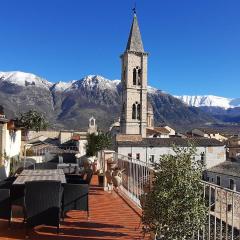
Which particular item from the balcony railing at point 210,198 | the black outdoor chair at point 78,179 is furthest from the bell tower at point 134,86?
the black outdoor chair at point 78,179

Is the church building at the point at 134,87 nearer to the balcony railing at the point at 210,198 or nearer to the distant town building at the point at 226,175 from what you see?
the distant town building at the point at 226,175

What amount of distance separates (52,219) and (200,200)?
2.34 meters

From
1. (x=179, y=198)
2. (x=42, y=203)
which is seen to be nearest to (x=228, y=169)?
(x=42, y=203)

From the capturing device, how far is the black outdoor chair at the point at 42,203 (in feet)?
18.7

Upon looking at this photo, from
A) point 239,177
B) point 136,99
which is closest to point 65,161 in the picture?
point 239,177

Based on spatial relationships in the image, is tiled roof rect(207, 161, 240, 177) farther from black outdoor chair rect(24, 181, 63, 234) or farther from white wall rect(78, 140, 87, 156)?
black outdoor chair rect(24, 181, 63, 234)

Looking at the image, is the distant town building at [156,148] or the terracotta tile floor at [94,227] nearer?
the terracotta tile floor at [94,227]

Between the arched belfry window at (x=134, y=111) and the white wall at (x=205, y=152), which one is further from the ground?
the arched belfry window at (x=134, y=111)

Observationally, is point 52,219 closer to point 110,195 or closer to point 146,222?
point 146,222

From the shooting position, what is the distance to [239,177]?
44.8m

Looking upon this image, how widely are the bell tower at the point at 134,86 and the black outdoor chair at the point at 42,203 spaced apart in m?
50.0

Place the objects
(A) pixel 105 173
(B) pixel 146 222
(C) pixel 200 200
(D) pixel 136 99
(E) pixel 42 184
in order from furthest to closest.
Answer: (D) pixel 136 99 → (A) pixel 105 173 → (E) pixel 42 184 → (B) pixel 146 222 → (C) pixel 200 200

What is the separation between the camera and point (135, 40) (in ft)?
189

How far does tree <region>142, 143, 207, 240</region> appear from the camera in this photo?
4.43m
